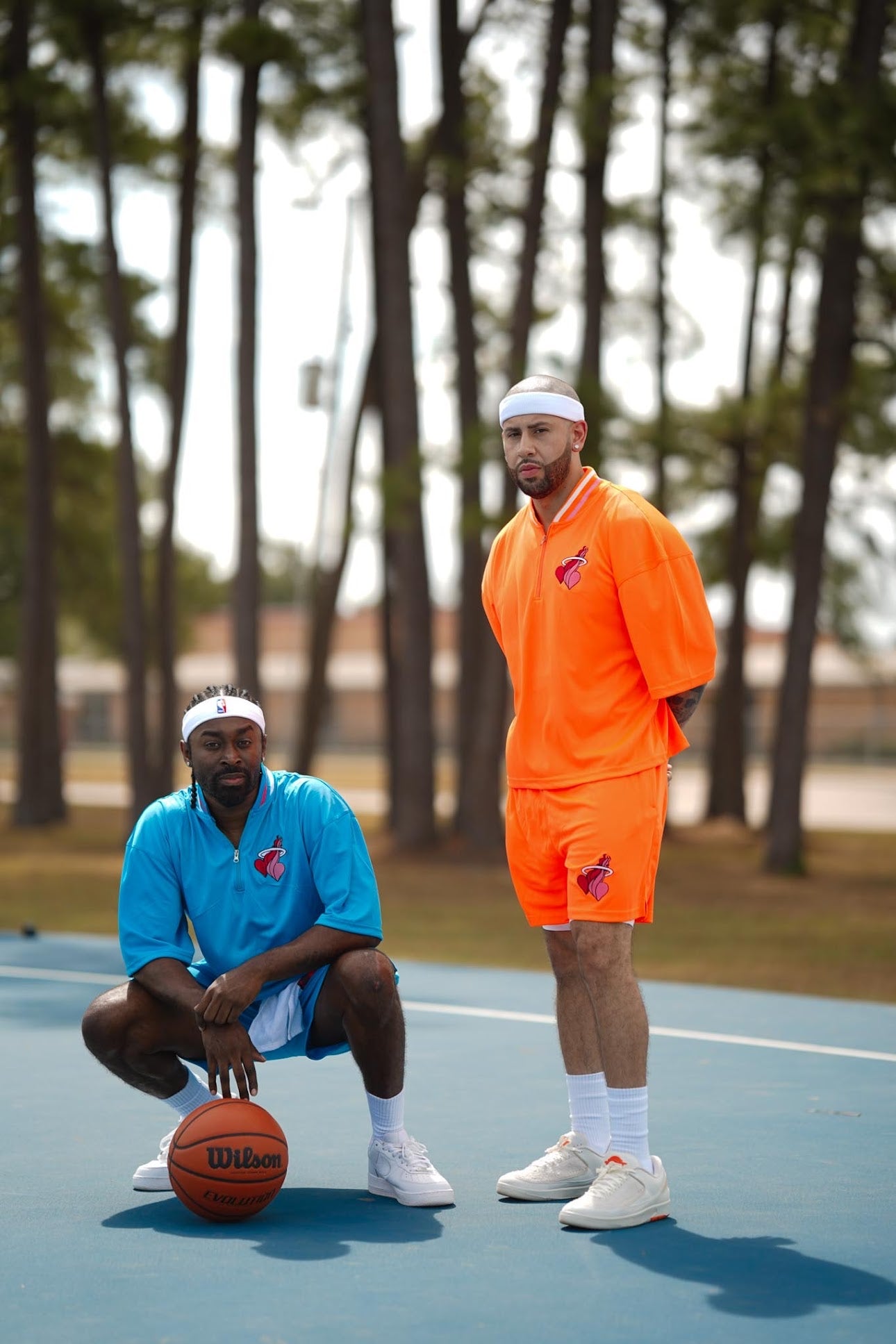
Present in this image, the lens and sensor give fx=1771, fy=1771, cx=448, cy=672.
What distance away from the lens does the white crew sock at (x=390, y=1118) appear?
5.34 m

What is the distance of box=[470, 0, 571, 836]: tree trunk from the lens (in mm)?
20938

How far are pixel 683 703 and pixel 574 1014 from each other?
102 cm

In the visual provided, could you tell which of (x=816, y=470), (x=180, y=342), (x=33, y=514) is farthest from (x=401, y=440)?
(x=33, y=514)

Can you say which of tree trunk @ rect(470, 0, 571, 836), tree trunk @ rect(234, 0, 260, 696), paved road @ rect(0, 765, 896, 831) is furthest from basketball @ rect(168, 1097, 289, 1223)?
paved road @ rect(0, 765, 896, 831)

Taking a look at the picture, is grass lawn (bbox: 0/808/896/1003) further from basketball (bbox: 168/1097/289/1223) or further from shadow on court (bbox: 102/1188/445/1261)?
basketball (bbox: 168/1097/289/1223)

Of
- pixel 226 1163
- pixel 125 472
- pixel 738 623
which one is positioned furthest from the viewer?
pixel 738 623

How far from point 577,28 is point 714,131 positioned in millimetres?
2389

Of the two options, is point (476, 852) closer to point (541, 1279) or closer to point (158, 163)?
point (158, 163)

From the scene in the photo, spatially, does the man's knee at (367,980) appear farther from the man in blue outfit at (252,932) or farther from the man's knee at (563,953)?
the man's knee at (563,953)

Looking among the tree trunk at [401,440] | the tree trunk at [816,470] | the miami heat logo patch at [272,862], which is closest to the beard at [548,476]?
the miami heat logo patch at [272,862]

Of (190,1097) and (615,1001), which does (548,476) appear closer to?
(615,1001)

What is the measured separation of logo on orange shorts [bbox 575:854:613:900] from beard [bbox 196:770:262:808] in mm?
1044

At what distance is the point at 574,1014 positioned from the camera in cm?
544

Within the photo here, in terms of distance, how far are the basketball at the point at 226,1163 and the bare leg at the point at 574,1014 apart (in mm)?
946
